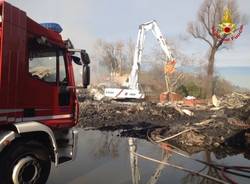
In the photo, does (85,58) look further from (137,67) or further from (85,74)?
(137,67)

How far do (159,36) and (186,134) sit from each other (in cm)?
1794

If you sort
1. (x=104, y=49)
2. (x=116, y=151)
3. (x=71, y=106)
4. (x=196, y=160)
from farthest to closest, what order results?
(x=104, y=49), (x=116, y=151), (x=196, y=160), (x=71, y=106)

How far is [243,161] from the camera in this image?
11.2 m

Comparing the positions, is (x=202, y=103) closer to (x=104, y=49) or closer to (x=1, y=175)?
(x=1, y=175)

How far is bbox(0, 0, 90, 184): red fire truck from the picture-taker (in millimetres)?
6398

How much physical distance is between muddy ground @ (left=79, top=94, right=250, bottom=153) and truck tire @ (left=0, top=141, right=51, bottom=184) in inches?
254

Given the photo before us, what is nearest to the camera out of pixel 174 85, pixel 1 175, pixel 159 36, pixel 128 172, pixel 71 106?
pixel 1 175

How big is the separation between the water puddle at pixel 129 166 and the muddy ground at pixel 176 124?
1.10 meters

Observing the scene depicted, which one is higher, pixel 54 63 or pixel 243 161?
pixel 54 63

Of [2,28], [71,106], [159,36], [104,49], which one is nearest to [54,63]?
[71,106]

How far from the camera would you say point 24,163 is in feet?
21.7

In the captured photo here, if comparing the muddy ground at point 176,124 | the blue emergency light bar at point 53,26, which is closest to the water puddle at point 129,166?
the muddy ground at point 176,124

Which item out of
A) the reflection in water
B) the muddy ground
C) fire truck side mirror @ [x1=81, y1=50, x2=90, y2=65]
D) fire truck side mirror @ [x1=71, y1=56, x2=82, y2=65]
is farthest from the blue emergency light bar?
the muddy ground

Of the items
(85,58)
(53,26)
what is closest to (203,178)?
(85,58)
